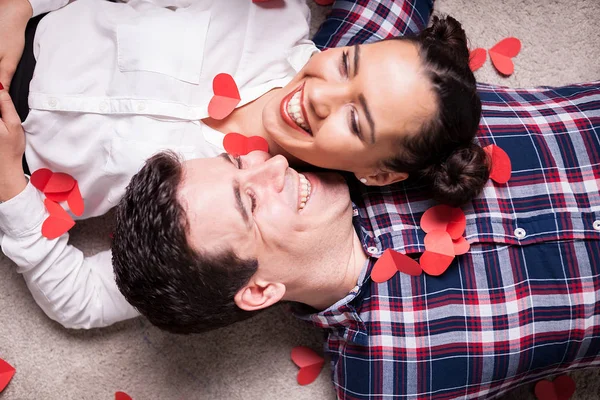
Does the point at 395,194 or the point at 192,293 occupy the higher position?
the point at 395,194

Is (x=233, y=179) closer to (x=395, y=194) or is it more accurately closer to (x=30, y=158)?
(x=395, y=194)

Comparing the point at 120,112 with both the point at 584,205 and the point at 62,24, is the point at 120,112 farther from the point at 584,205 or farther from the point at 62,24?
the point at 584,205

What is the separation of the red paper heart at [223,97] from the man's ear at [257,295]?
424mm

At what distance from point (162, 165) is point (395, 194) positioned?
1.86ft

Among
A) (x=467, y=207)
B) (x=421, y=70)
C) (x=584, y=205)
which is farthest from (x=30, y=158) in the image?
(x=584, y=205)

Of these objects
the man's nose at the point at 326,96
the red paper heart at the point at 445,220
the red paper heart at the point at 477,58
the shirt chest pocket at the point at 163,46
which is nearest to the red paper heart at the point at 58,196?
the shirt chest pocket at the point at 163,46

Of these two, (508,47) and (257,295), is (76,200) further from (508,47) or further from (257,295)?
(508,47)

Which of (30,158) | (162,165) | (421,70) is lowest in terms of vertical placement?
(30,158)

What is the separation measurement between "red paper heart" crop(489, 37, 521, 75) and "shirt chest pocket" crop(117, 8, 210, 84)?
0.87 metres

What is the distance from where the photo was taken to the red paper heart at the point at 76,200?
4.61 ft

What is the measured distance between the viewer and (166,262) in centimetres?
112

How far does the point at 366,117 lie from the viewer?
44.9 inches

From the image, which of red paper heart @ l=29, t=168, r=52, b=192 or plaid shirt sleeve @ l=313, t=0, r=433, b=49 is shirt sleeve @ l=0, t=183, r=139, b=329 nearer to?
red paper heart @ l=29, t=168, r=52, b=192

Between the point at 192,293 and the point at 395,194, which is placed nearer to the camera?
the point at 192,293
